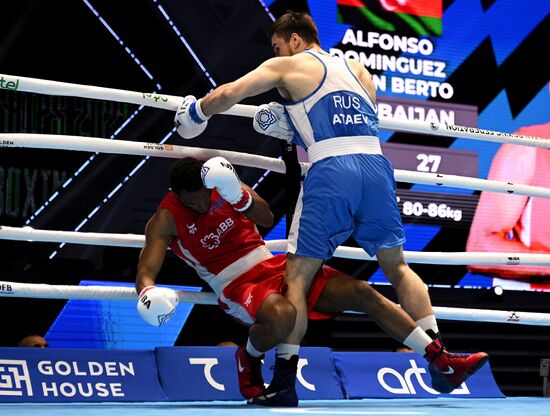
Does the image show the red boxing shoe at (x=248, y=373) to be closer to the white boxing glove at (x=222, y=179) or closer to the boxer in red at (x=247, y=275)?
the boxer in red at (x=247, y=275)

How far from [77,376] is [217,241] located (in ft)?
2.31

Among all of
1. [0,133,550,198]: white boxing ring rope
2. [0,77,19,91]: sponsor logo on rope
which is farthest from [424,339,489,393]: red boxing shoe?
[0,77,19,91]: sponsor logo on rope

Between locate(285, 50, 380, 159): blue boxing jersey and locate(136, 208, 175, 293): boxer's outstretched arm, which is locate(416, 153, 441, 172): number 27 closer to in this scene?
locate(285, 50, 380, 159): blue boxing jersey

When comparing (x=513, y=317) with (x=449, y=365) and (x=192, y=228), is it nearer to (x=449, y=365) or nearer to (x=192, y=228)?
(x=449, y=365)

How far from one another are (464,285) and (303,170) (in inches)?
116

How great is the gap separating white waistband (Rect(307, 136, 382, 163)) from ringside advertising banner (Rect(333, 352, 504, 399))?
0.91 m

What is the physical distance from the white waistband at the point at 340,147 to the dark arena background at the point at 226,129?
222cm

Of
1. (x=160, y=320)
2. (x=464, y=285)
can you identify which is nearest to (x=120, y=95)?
(x=160, y=320)

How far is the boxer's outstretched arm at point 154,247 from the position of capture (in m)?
3.33

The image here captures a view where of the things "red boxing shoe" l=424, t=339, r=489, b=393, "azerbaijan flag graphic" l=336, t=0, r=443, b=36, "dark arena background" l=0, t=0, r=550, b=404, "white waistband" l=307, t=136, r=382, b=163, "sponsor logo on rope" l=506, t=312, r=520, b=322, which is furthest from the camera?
"azerbaijan flag graphic" l=336, t=0, r=443, b=36

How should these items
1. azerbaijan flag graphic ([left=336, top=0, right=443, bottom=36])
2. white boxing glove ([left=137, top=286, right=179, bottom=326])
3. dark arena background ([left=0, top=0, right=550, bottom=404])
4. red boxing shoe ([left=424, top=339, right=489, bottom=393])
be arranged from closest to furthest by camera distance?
white boxing glove ([left=137, top=286, right=179, bottom=326])
red boxing shoe ([left=424, top=339, right=489, bottom=393])
dark arena background ([left=0, top=0, right=550, bottom=404])
azerbaijan flag graphic ([left=336, top=0, right=443, bottom=36])

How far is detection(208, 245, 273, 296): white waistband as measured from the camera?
356 cm

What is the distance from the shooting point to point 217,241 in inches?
139

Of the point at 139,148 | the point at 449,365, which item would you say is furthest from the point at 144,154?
the point at 449,365
